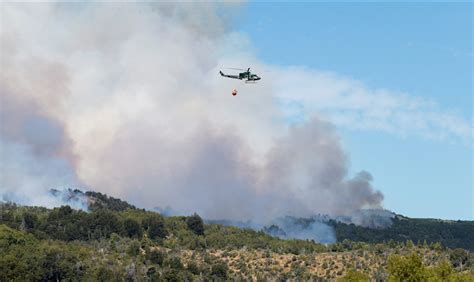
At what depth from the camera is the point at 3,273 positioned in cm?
19900

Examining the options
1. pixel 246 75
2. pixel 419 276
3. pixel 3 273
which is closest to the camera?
pixel 419 276

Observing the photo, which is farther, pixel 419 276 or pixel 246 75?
pixel 246 75

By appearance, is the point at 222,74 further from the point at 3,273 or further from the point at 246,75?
the point at 3,273

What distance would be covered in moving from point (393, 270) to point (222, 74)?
48.2 m

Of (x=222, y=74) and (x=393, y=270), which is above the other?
(x=222, y=74)

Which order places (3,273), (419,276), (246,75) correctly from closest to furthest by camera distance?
(419,276)
(246,75)
(3,273)

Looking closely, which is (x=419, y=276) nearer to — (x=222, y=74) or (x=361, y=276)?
(x=361, y=276)

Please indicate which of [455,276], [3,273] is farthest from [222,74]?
[3,273]

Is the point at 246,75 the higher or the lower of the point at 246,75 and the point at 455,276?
the higher

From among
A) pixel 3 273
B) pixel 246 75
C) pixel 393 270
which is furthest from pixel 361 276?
pixel 3 273

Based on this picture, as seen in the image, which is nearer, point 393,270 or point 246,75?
point 393,270

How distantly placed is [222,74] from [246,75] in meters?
6.50

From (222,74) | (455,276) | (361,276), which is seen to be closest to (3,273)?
(222,74)

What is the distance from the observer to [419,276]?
132375 millimetres
